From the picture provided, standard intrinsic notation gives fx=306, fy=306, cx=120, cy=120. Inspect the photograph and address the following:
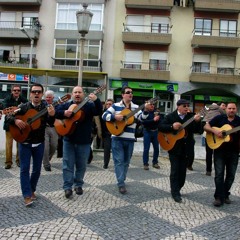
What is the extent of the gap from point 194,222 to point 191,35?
24.1 metres

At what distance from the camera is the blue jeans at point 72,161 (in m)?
5.23

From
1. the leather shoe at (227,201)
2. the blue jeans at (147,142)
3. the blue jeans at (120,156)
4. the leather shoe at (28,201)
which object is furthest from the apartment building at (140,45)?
the leather shoe at (28,201)

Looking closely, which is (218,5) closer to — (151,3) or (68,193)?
(151,3)

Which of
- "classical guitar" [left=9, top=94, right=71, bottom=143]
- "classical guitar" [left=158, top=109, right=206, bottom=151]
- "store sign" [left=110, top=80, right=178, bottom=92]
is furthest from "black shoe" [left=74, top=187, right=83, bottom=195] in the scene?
"store sign" [left=110, top=80, right=178, bottom=92]

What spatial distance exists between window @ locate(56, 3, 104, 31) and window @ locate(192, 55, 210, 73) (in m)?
8.64

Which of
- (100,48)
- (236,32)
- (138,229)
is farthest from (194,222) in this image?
(236,32)

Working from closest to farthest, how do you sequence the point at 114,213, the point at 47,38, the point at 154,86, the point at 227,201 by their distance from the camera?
the point at 114,213 < the point at 227,201 < the point at 154,86 < the point at 47,38

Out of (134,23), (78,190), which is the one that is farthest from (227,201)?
(134,23)

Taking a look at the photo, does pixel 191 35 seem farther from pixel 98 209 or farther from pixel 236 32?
pixel 98 209

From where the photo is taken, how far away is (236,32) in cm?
Result: 2595

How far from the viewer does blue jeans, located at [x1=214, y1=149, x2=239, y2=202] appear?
5.26 meters

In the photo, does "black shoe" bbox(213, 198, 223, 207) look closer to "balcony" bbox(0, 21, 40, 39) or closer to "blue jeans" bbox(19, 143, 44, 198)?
"blue jeans" bbox(19, 143, 44, 198)

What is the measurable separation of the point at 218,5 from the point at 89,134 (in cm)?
2399

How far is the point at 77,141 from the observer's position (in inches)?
206
